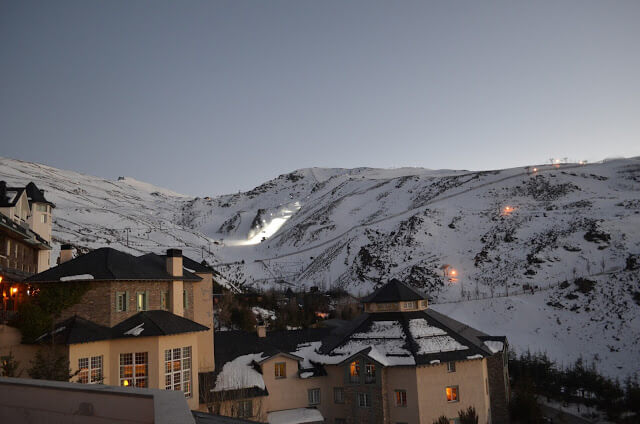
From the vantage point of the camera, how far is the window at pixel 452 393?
31781mm

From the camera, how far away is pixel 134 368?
23875 millimetres

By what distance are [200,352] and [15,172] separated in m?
157

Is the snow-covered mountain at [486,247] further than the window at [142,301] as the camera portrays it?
Yes

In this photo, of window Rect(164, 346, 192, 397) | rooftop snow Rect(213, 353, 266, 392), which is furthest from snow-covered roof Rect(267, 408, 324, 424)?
window Rect(164, 346, 192, 397)

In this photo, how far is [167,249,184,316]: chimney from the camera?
2808 centimetres

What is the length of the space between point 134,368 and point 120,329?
2.04 metres

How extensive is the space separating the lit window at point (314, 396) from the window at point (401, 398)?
552 centimetres

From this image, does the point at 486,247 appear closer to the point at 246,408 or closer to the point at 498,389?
the point at 498,389

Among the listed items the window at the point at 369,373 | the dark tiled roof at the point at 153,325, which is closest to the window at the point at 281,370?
the window at the point at 369,373

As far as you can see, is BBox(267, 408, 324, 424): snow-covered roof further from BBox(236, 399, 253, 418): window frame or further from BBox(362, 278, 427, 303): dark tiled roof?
BBox(362, 278, 427, 303): dark tiled roof

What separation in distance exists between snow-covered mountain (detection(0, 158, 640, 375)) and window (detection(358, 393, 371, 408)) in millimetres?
26379

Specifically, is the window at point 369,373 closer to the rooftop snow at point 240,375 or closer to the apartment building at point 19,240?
the rooftop snow at point 240,375

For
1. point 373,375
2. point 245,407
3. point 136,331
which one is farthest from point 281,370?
point 136,331

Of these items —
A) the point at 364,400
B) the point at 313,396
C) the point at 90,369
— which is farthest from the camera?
the point at 313,396
